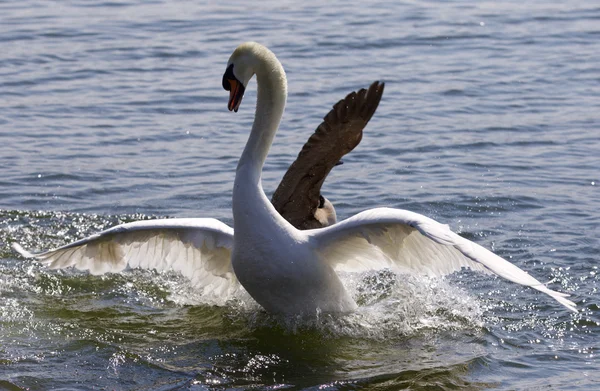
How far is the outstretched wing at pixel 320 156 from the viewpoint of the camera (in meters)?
7.77

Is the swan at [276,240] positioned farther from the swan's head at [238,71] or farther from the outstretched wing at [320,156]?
the outstretched wing at [320,156]

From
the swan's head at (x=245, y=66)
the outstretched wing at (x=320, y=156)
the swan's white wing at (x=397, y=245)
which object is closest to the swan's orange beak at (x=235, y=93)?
the swan's head at (x=245, y=66)

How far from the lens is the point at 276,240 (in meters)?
6.48

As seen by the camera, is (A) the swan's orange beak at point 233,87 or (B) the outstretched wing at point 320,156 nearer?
(A) the swan's orange beak at point 233,87

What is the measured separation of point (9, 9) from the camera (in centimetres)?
1811

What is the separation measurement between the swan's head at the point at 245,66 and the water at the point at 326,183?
148 cm

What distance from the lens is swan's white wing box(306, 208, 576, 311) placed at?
5.83 m

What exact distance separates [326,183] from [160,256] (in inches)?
124

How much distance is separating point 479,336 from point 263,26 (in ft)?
33.6

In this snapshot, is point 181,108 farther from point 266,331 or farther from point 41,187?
point 266,331

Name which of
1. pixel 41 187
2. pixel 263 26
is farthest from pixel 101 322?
pixel 263 26

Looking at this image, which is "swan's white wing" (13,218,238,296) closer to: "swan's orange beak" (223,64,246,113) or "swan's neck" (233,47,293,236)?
"swan's neck" (233,47,293,236)

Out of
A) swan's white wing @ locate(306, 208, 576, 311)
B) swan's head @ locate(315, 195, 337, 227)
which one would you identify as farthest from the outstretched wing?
swan's white wing @ locate(306, 208, 576, 311)

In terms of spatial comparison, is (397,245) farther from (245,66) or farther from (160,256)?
(160,256)
